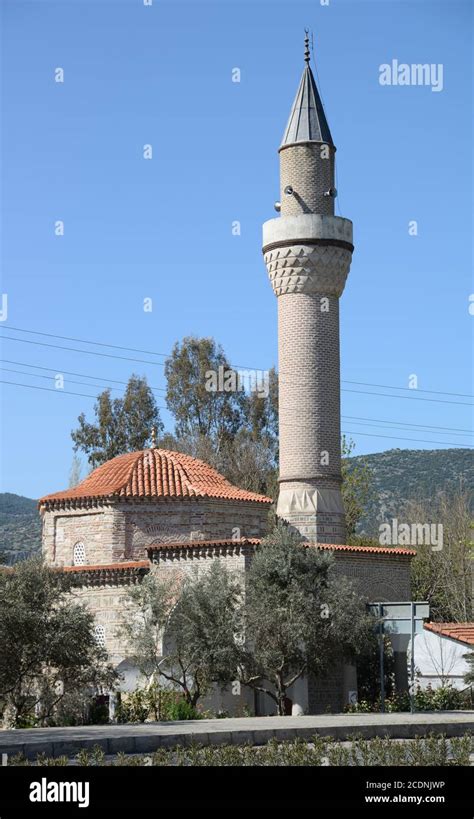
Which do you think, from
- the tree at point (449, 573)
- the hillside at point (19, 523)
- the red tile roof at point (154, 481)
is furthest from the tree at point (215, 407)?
the hillside at point (19, 523)

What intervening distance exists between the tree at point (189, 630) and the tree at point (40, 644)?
1.70 metres

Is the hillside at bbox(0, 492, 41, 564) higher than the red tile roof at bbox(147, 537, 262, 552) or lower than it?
higher

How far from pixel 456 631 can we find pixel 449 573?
14057 mm

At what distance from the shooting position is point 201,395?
5500 cm

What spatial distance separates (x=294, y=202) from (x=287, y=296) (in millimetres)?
2530

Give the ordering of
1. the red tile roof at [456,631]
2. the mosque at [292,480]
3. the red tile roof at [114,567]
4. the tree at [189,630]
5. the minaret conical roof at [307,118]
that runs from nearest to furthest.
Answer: the tree at [189,630] < the red tile roof at [114,567] < the mosque at [292,480] < the red tile roof at [456,631] < the minaret conical roof at [307,118]

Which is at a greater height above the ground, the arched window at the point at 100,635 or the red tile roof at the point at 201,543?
the red tile roof at the point at 201,543

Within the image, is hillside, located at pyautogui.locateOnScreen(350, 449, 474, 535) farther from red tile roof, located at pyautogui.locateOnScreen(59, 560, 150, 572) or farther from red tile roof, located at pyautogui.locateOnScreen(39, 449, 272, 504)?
red tile roof, located at pyautogui.locateOnScreen(59, 560, 150, 572)

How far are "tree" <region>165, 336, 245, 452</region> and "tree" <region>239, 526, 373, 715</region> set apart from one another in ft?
89.1

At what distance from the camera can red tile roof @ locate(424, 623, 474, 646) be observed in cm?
3206

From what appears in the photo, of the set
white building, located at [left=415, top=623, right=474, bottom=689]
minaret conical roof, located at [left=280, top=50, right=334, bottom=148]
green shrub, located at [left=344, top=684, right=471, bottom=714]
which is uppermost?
minaret conical roof, located at [left=280, top=50, right=334, bottom=148]

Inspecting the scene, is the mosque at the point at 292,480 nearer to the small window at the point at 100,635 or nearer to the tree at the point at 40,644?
the small window at the point at 100,635

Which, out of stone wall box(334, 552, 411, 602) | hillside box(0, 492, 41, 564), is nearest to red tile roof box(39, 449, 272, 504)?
stone wall box(334, 552, 411, 602)

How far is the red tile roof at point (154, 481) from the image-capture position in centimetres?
3209
